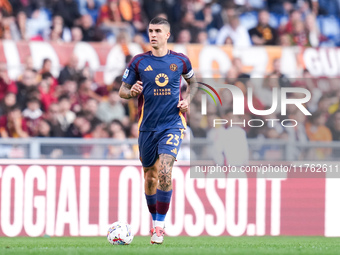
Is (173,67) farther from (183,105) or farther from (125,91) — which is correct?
(125,91)

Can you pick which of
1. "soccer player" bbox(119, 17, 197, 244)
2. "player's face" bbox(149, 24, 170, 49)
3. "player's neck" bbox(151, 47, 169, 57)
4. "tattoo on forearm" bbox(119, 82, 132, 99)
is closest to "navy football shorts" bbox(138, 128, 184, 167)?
"soccer player" bbox(119, 17, 197, 244)

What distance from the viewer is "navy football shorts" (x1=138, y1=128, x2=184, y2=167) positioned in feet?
27.5

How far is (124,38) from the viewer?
48.1 ft

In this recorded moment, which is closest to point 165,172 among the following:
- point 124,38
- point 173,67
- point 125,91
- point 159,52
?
point 125,91

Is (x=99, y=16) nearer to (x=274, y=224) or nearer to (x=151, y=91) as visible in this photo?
(x=274, y=224)

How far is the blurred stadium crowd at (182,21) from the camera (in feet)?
50.1

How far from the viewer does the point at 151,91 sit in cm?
848

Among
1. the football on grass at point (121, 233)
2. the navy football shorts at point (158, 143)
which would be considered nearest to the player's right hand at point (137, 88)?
the navy football shorts at point (158, 143)

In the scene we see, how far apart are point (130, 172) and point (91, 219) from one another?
3.23 ft

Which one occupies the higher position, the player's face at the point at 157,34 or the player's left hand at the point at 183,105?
the player's face at the point at 157,34

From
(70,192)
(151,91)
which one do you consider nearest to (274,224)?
(70,192)

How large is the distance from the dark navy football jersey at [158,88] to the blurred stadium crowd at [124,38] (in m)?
3.16

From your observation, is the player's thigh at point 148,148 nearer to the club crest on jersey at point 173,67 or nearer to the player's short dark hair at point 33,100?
the club crest on jersey at point 173,67

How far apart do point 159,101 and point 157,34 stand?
2.57ft
